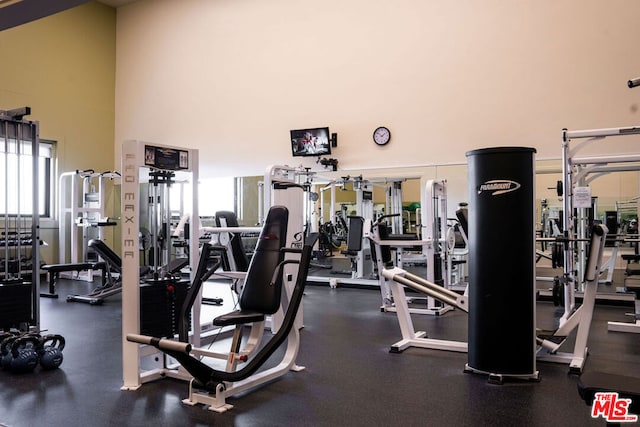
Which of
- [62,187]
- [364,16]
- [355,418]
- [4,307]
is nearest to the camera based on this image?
[355,418]

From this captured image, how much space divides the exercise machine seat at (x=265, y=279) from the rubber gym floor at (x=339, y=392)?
1.70 ft

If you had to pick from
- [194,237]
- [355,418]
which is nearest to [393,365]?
[355,418]

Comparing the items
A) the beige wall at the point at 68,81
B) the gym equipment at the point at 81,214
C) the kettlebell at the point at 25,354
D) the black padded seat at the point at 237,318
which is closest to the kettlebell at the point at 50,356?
the kettlebell at the point at 25,354

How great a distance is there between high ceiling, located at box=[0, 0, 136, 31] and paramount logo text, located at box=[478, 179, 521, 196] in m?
2.67

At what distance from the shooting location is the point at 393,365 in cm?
365

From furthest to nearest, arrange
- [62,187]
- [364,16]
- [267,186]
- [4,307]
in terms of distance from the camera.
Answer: [62,187] < [364,16] < [267,186] < [4,307]

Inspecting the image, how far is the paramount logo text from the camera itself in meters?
3.19

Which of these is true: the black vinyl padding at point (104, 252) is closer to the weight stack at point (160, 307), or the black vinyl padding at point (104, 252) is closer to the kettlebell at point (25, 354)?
the kettlebell at point (25, 354)

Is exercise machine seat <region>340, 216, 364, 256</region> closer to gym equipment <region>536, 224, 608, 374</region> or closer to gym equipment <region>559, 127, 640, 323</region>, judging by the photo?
gym equipment <region>559, 127, 640, 323</region>

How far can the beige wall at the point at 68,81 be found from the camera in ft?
28.6

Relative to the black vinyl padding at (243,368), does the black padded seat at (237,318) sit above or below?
above

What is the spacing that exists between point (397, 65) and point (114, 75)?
6.12 metres

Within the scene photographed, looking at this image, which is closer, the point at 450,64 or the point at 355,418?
the point at 355,418

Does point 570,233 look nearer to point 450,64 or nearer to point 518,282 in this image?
point 518,282
